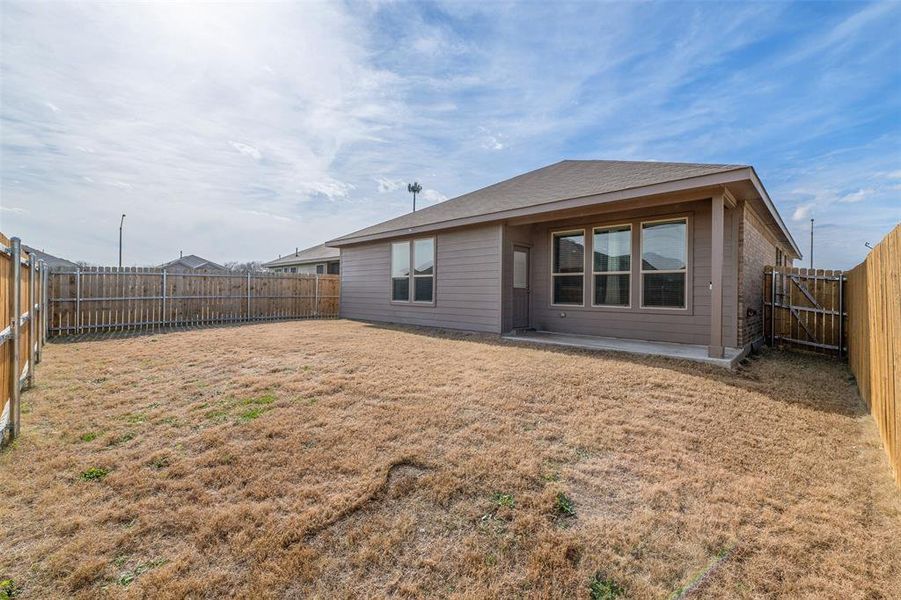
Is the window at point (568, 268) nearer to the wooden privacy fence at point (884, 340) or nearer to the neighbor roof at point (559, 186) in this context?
the neighbor roof at point (559, 186)

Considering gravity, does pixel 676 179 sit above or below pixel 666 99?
below

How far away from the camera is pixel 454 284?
9500mm

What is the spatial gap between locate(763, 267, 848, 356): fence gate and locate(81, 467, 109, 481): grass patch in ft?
35.4

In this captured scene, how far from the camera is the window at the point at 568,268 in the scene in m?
8.33

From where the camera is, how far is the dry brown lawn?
1.82 meters

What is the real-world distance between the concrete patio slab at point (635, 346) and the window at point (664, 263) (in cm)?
84

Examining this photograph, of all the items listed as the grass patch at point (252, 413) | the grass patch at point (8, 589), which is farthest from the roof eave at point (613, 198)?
the grass patch at point (8, 589)

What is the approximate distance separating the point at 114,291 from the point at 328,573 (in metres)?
11.5

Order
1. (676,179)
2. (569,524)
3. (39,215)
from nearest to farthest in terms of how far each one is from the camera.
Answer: (569,524) → (676,179) → (39,215)

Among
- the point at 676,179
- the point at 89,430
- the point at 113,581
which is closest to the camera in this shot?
the point at 113,581

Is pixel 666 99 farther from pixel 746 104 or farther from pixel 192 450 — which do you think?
pixel 192 450

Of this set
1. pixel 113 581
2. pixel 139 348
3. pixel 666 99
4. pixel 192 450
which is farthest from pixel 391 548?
pixel 666 99

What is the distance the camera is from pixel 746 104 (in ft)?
29.8

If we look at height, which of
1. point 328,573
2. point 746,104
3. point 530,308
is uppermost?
point 746,104
